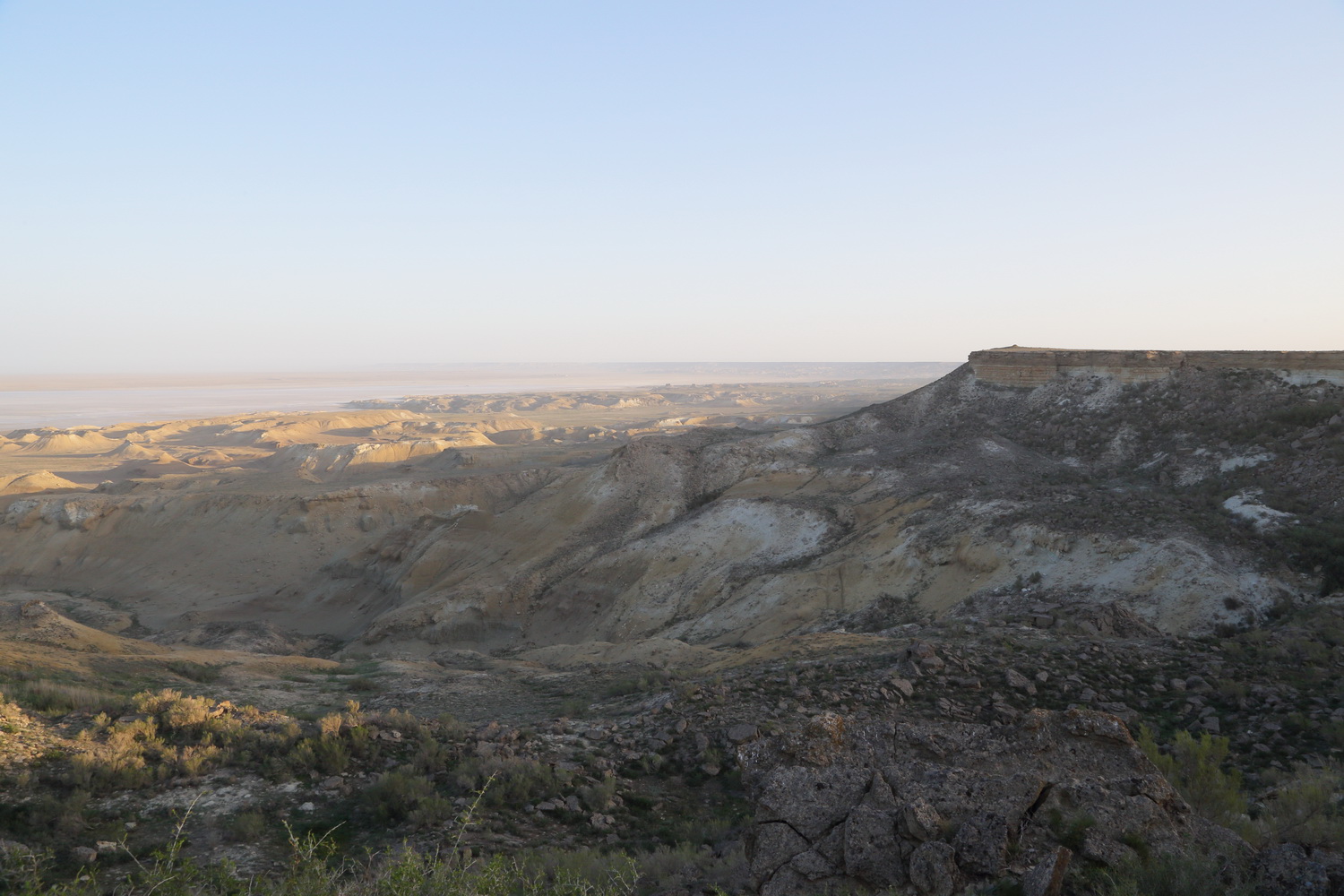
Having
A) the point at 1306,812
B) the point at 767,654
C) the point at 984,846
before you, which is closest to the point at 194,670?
the point at 767,654

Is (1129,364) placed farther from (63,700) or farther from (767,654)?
(63,700)

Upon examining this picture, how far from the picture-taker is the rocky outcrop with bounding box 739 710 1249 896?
4.48 metres

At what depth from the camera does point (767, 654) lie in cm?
1225

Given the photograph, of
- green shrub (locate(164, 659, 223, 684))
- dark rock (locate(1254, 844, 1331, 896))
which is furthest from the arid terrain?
green shrub (locate(164, 659, 223, 684))

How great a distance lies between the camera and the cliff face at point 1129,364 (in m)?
21.6

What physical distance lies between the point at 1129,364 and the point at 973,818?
25866 mm

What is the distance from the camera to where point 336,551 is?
3105 cm

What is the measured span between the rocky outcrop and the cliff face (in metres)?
22.4

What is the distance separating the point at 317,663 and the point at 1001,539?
1544 cm

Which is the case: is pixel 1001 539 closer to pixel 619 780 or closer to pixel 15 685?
pixel 619 780

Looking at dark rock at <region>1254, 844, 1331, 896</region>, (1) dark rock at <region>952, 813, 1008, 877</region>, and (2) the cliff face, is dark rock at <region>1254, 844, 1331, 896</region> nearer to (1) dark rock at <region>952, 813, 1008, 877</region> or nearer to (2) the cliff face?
(1) dark rock at <region>952, 813, 1008, 877</region>

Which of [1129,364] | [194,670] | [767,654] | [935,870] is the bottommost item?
[194,670]

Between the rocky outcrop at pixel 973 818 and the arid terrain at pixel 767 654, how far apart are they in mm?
27

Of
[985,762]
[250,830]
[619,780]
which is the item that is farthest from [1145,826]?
[250,830]
